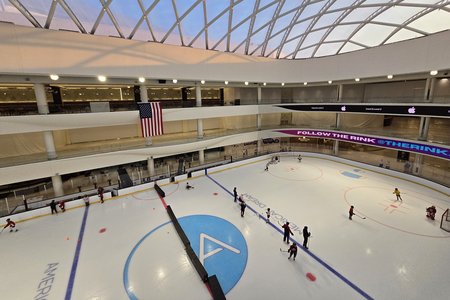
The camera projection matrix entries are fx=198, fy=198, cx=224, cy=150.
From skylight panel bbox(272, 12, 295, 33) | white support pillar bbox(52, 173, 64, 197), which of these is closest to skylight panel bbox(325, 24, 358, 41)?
skylight panel bbox(272, 12, 295, 33)

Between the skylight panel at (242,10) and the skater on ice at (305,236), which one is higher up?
the skylight panel at (242,10)

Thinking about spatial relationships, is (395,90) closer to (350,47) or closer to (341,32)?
(350,47)

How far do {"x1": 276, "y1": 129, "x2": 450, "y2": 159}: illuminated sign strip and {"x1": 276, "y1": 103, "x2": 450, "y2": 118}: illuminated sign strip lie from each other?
9.58ft

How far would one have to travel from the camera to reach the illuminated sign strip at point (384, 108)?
59.0 ft

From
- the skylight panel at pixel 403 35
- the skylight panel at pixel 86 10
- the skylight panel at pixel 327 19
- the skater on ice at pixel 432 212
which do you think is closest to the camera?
the skater on ice at pixel 432 212

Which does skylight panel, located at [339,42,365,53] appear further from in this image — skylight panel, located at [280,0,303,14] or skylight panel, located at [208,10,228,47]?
skylight panel, located at [208,10,228,47]

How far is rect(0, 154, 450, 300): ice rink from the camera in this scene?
867cm

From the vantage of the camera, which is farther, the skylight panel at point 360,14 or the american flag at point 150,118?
the american flag at point 150,118

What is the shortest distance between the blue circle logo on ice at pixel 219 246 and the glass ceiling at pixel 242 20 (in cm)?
1721

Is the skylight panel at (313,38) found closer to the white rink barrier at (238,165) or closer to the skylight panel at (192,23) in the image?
the skylight panel at (192,23)

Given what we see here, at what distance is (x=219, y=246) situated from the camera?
11.2 m

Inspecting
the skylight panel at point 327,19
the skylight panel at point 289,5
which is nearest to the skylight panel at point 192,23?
the skylight panel at point 289,5

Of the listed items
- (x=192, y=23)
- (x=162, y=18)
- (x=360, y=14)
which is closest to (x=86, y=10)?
(x=162, y=18)

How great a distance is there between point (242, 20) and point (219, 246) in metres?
20.4
